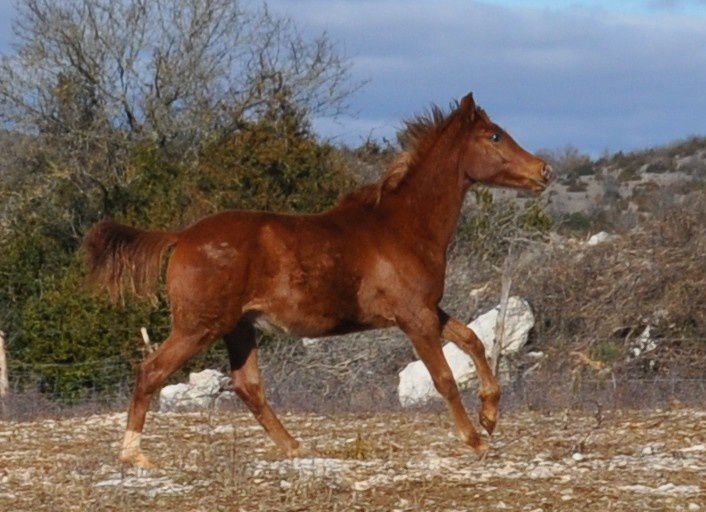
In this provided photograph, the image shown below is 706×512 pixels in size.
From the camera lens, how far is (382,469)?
26.2 ft

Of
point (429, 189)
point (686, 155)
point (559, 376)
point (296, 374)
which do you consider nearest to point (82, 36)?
point (296, 374)

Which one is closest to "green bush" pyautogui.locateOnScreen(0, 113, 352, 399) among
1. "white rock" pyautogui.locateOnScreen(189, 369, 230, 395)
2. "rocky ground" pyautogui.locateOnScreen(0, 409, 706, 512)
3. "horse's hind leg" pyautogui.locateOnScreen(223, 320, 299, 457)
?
"white rock" pyautogui.locateOnScreen(189, 369, 230, 395)

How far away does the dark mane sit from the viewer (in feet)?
30.7

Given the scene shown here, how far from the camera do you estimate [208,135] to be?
1247 inches

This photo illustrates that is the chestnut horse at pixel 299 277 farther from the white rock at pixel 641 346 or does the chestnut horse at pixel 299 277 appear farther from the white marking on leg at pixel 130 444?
the white rock at pixel 641 346

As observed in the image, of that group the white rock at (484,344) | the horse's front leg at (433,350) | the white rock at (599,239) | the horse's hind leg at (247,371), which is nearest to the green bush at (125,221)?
the white rock at (484,344)

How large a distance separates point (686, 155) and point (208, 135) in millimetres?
31422

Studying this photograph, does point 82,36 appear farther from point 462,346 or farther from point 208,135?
point 462,346

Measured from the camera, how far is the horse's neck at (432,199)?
362 inches

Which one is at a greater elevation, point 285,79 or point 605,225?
point 285,79

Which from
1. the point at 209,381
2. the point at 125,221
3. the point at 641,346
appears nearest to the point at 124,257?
the point at 209,381

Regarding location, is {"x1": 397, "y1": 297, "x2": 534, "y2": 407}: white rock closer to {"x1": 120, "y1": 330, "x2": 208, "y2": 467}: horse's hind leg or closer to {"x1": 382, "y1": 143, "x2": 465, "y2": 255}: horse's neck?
{"x1": 382, "y1": 143, "x2": 465, "y2": 255}: horse's neck

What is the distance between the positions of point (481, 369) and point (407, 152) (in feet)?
5.30

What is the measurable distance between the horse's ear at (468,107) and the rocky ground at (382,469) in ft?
7.09
